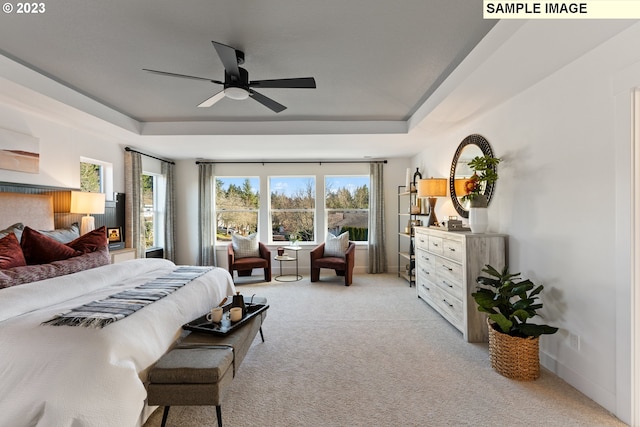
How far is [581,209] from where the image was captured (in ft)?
7.16

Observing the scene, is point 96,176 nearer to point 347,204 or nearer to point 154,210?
point 154,210

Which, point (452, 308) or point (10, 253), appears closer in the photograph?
point (10, 253)

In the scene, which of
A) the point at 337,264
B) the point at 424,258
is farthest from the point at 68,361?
the point at 337,264

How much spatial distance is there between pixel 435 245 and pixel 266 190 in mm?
3925

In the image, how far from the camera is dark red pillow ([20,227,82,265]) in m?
2.57

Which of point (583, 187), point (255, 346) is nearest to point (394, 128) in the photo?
point (583, 187)

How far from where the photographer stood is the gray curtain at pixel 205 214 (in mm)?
6355

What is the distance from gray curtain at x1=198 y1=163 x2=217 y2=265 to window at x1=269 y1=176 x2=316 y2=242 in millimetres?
1311

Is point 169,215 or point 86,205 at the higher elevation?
point 86,205

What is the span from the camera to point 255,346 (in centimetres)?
292

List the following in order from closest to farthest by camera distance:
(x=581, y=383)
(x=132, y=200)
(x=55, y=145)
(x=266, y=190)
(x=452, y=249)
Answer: (x=581, y=383), (x=452, y=249), (x=55, y=145), (x=132, y=200), (x=266, y=190)

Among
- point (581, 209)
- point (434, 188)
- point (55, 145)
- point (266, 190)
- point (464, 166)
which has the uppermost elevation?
point (55, 145)

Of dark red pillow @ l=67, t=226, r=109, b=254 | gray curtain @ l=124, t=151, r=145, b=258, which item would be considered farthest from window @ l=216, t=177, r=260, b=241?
dark red pillow @ l=67, t=226, r=109, b=254

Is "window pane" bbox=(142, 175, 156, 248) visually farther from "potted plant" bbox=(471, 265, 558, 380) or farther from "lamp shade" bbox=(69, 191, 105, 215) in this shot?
"potted plant" bbox=(471, 265, 558, 380)
